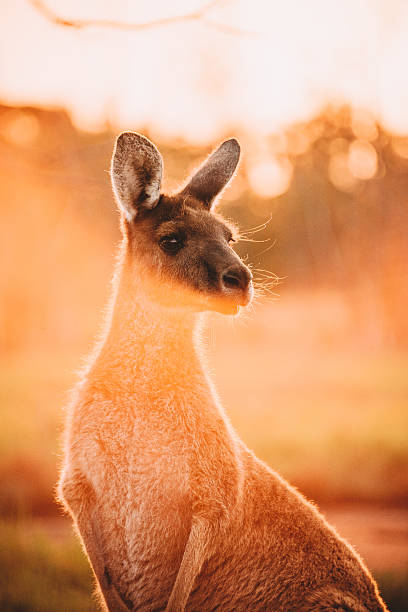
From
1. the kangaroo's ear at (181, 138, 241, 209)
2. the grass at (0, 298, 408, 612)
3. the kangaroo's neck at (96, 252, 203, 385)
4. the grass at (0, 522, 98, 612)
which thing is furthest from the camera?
the grass at (0, 298, 408, 612)

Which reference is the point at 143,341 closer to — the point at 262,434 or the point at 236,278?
the point at 236,278

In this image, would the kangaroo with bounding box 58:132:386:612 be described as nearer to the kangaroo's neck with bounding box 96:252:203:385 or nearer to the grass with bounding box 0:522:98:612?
the kangaroo's neck with bounding box 96:252:203:385

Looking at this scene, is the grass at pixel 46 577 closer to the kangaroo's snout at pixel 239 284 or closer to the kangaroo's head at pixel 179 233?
the kangaroo's head at pixel 179 233

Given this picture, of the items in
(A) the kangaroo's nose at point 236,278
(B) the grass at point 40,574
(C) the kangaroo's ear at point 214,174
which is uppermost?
(C) the kangaroo's ear at point 214,174

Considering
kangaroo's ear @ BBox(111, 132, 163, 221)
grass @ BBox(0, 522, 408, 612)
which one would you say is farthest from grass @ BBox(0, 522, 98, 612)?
kangaroo's ear @ BBox(111, 132, 163, 221)

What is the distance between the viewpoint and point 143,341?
3434mm

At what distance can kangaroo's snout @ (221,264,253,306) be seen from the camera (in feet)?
10.4

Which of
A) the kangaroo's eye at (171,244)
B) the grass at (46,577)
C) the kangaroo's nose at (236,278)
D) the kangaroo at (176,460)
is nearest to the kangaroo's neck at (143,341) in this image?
the kangaroo at (176,460)

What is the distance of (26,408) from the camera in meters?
12.0

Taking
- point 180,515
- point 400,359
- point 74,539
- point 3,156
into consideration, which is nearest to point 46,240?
point 74,539

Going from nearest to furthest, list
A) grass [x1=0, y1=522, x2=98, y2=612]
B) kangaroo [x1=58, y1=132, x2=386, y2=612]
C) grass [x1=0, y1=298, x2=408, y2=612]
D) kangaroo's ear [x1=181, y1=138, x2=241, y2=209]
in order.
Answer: kangaroo [x1=58, y1=132, x2=386, y2=612] < kangaroo's ear [x1=181, y1=138, x2=241, y2=209] < grass [x1=0, y1=522, x2=98, y2=612] < grass [x1=0, y1=298, x2=408, y2=612]

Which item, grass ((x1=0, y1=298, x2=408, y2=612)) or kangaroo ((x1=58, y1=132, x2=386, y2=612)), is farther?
grass ((x1=0, y1=298, x2=408, y2=612))

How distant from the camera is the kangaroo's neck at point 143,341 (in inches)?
133

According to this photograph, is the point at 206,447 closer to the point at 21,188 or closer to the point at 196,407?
the point at 196,407
